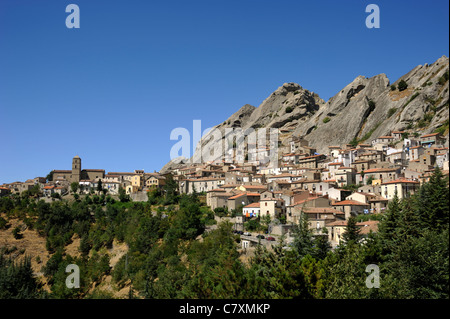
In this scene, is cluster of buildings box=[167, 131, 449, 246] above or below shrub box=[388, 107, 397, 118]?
below

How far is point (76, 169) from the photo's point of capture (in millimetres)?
96750

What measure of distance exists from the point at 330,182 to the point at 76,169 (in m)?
60.7

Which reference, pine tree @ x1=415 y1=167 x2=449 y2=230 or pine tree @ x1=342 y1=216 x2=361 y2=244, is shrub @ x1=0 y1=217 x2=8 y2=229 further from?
pine tree @ x1=415 y1=167 x2=449 y2=230

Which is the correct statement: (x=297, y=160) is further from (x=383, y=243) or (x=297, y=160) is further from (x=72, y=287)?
(x=383, y=243)

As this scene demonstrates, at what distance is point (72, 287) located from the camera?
5147cm

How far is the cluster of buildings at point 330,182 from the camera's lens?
46.8 metres

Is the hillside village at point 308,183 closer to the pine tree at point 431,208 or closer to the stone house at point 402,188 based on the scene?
the stone house at point 402,188

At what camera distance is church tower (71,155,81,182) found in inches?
3767

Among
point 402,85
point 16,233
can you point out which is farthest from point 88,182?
point 402,85

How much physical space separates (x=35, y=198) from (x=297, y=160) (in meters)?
53.0

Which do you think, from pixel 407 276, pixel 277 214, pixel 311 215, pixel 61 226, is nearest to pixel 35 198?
pixel 61 226

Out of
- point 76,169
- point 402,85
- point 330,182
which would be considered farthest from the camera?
point 76,169

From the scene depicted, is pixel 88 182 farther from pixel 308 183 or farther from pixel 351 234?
pixel 351 234

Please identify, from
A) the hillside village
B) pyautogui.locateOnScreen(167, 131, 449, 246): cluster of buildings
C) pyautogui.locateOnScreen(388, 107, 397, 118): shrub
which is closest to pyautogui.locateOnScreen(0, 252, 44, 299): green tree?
the hillside village
